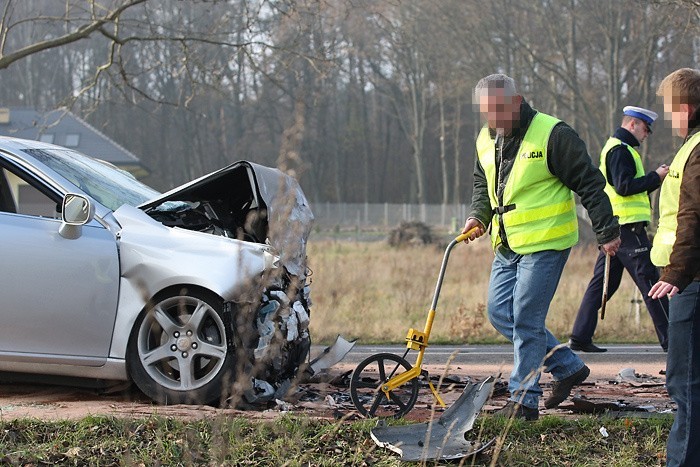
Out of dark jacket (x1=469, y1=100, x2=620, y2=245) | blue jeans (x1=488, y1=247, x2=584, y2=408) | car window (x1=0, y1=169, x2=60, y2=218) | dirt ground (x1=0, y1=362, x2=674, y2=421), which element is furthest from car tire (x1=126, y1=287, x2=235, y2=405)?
dark jacket (x1=469, y1=100, x2=620, y2=245)

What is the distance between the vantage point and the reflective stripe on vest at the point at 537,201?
19.2ft

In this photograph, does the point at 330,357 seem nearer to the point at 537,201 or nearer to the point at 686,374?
the point at 537,201

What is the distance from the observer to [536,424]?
216 inches

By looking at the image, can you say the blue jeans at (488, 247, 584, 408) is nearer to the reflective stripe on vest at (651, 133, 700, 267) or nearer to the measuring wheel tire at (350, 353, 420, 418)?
the measuring wheel tire at (350, 353, 420, 418)

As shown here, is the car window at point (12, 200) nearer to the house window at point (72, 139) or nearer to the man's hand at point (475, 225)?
the man's hand at point (475, 225)

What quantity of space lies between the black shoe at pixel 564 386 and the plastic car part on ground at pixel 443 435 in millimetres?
756

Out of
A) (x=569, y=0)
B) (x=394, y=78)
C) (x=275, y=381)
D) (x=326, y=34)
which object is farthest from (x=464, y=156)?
(x=275, y=381)

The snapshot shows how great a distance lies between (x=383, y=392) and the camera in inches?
224

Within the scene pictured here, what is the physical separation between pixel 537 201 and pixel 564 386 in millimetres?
1212

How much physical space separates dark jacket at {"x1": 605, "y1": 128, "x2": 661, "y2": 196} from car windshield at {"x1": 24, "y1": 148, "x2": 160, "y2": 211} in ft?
13.8

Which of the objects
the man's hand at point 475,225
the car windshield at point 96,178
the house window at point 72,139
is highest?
the house window at point 72,139

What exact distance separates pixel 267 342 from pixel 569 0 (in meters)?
25.5

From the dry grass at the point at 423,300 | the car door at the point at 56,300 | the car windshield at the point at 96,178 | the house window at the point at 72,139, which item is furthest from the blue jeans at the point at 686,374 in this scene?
the house window at the point at 72,139

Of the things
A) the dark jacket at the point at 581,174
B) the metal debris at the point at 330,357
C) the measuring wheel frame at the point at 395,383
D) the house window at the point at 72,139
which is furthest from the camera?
the house window at the point at 72,139
